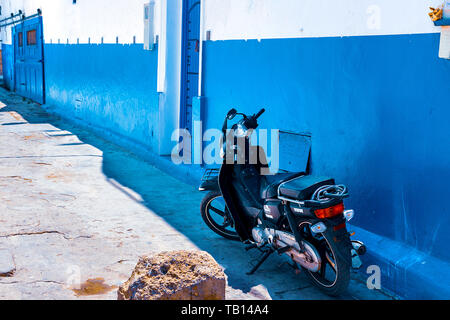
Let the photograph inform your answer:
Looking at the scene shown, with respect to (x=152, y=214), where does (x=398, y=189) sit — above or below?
above

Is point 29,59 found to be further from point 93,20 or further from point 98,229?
point 98,229

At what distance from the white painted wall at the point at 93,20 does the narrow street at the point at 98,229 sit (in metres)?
2.49

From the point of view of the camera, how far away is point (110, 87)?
1122 centimetres

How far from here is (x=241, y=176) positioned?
187 inches

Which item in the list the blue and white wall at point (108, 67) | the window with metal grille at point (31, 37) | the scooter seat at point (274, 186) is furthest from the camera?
the window with metal grille at point (31, 37)

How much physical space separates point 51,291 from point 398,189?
2.81 meters

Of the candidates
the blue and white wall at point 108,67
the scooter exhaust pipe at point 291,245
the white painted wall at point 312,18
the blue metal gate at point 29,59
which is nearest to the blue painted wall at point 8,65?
the blue metal gate at point 29,59

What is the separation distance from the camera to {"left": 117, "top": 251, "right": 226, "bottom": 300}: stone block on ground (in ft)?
8.85

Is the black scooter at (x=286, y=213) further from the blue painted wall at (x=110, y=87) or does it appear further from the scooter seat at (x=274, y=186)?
the blue painted wall at (x=110, y=87)

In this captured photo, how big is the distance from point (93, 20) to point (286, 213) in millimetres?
9386

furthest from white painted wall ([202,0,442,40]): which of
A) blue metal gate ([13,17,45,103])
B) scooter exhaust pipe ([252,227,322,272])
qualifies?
blue metal gate ([13,17,45,103])

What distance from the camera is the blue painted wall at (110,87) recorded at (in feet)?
30.3
